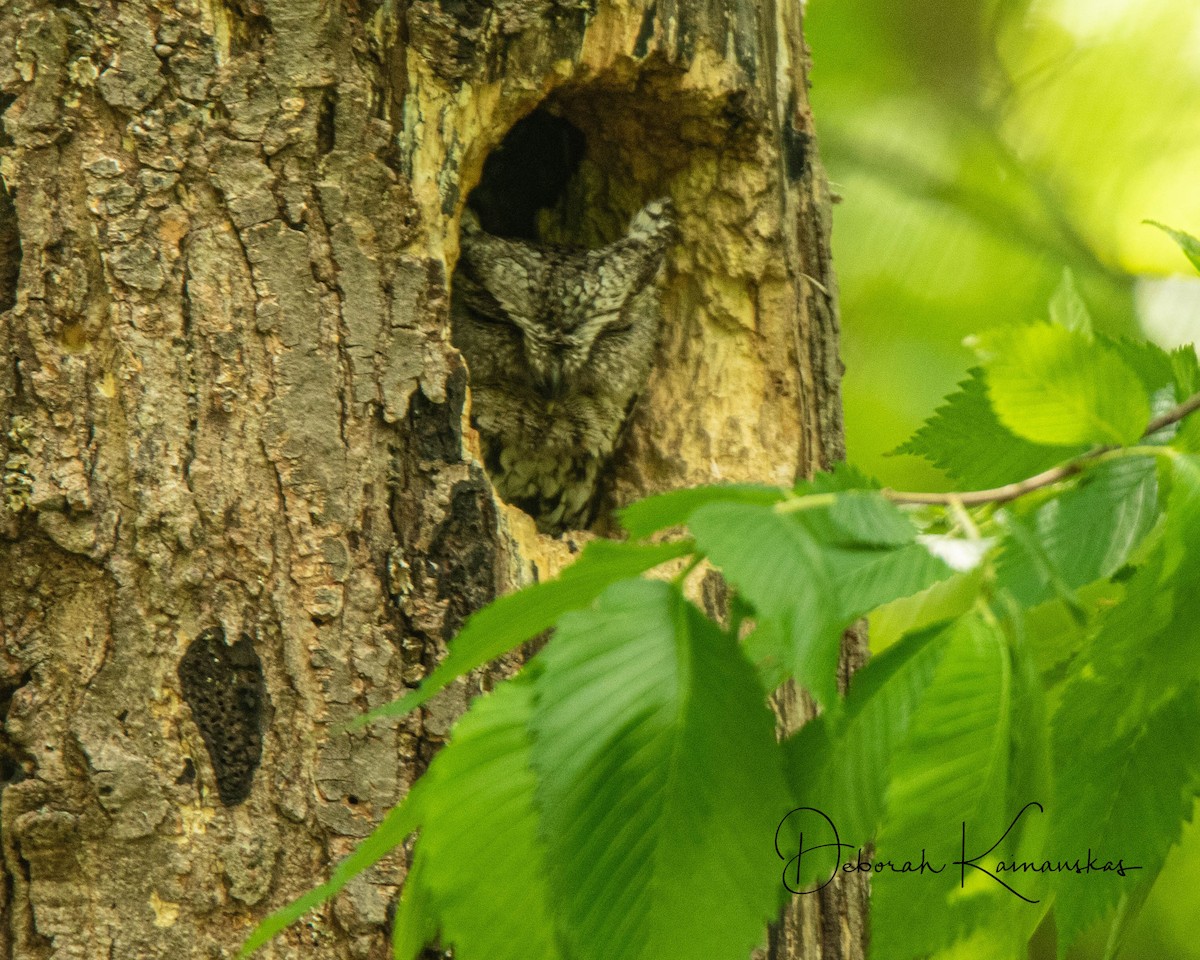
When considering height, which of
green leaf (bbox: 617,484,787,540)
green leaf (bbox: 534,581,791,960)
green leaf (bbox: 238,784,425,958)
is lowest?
green leaf (bbox: 238,784,425,958)

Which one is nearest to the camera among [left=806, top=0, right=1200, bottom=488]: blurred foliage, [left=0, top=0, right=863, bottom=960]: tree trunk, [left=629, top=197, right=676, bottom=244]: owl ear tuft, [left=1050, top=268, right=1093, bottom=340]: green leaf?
[left=1050, top=268, right=1093, bottom=340]: green leaf

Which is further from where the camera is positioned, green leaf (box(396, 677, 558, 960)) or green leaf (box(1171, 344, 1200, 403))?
green leaf (box(1171, 344, 1200, 403))

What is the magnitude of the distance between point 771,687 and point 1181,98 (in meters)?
2.39

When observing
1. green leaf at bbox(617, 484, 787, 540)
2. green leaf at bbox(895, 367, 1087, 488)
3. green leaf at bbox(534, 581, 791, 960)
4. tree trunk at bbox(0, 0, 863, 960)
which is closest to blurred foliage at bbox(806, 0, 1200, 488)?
tree trunk at bbox(0, 0, 863, 960)

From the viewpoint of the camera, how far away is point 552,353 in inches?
107

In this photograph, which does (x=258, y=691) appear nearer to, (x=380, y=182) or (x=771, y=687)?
(x=380, y=182)

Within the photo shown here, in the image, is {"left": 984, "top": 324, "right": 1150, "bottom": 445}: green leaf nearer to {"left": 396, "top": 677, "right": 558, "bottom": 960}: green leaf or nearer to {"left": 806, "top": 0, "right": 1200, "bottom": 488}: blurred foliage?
{"left": 396, "top": 677, "right": 558, "bottom": 960}: green leaf

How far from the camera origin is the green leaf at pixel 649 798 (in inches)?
25.6

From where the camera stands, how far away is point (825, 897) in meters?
1.93

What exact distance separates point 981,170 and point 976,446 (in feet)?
6.80

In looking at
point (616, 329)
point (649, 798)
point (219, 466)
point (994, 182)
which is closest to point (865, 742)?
point (649, 798)

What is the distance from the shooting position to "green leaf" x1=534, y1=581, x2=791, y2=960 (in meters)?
0.65

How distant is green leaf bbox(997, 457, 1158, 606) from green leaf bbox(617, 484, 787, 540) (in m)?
0.16

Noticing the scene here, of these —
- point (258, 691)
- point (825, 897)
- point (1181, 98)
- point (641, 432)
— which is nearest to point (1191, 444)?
point (258, 691)
